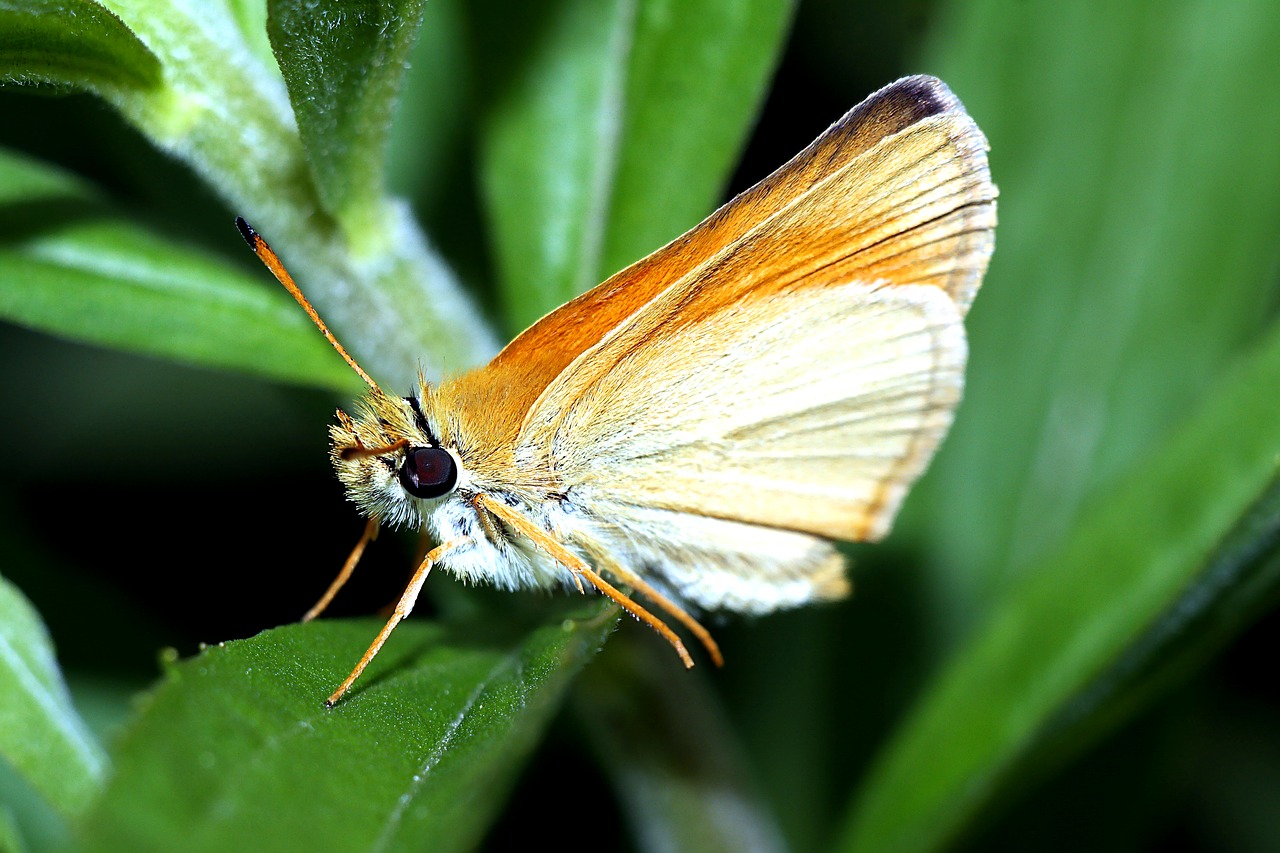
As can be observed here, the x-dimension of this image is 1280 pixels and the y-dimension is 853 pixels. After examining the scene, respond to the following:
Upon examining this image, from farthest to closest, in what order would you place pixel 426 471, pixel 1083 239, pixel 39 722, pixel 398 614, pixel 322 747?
1. pixel 1083 239
2. pixel 426 471
3. pixel 398 614
4. pixel 39 722
5. pixel 322 747

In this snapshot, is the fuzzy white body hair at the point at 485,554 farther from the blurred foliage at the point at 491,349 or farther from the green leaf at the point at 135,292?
the green leaf at the point at 135,292

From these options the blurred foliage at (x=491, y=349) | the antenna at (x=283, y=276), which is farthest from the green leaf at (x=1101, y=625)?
the antenna at (x=283, y=276)

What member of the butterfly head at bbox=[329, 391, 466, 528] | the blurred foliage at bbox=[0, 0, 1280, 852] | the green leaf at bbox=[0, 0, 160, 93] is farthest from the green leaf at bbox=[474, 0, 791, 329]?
the green leaf at bbox=[0, 0, 160, 93]

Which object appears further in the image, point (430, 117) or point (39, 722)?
point (430, 117)

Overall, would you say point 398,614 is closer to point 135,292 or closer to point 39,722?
point 39,722

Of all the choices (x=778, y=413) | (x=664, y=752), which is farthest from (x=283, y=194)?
(x=664, y=752)

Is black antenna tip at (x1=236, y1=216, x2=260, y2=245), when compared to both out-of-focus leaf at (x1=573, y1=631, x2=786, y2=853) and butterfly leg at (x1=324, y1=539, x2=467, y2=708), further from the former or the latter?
out-of-focus leaf at (x1=573, y1=631, x2=786, y2=853)

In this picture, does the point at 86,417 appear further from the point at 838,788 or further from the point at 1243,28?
the point at 1243,28
